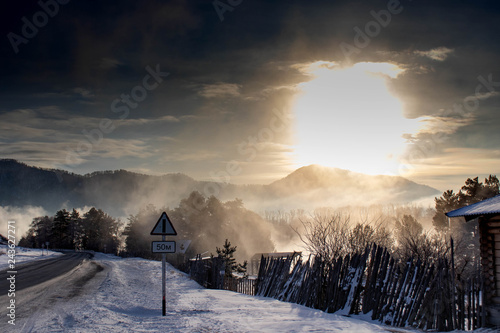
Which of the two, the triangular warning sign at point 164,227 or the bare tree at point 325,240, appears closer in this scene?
the triangular warning sign at point 164,227

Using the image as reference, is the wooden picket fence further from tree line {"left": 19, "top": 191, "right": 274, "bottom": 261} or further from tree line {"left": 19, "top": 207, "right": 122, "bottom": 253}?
tree line {"left": 19, "top": 207, "right": 122, "bottom": 253}

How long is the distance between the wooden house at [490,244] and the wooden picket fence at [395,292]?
2120 mm

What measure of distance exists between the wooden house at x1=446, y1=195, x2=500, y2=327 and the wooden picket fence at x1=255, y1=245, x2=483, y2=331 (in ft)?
6.96

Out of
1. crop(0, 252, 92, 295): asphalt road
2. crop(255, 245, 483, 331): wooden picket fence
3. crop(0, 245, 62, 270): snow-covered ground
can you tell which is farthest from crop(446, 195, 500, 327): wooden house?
crop(0, 245, 62, 270): snow-covered ground

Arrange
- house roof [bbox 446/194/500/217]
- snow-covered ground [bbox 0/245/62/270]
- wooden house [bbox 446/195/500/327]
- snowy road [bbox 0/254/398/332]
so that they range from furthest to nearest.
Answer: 1. snow-covered ground [bbox 0/245/62/270]
2. wooden house [bbox 446/195/500/327]
3. house roof [bbox 446/194/500/217]
4. snowy road [bbox 0/254/398/332]

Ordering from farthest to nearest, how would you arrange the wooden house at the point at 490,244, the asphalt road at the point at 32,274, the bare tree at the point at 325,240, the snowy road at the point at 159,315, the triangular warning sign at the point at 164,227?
the asphalt road at the point at 32,274 → the bare tree at the point at 325,240 → the wooden house at the point at 490,244 → the triangular warning sign at the point at 164,227 → the snowy road at the point at 159,315

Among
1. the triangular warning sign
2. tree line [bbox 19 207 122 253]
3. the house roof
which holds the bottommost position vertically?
tree line [bbox 19 207 122 253]

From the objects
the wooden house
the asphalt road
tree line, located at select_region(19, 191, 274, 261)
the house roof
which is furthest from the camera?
tree line, located at select_region(19, 191, 274, 261)

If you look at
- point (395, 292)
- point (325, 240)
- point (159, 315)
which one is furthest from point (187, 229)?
point (395, 292)

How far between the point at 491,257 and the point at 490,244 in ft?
1.66

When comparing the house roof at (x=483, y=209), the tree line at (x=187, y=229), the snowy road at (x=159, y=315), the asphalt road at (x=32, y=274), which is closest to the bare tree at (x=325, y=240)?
the snowy road at (x=159, y=315)

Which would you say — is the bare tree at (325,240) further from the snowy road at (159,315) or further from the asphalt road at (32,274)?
the asphalt road at (32,274)

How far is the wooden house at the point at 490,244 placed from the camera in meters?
14.0

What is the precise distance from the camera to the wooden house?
14.0 m
